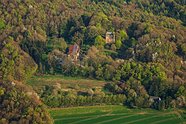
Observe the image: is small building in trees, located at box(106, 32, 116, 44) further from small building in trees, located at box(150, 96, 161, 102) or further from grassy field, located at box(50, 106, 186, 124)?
grassy field, located at box(50, 106, 186, 124)

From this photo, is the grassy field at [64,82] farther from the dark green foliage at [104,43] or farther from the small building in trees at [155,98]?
the small building in trees at [155,98]

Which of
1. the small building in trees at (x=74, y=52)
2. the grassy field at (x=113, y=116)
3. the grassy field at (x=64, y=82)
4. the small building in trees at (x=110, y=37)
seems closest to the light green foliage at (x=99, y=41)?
the small building in trees at (x=110, y=37)

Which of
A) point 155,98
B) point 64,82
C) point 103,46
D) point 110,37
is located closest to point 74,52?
point 103,46

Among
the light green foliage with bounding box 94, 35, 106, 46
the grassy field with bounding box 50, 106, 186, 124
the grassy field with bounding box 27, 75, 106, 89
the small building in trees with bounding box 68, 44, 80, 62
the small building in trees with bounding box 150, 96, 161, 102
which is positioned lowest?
the grassy field with bounding box 50, 106, 186, 124

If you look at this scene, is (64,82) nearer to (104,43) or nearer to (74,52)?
(74,52)

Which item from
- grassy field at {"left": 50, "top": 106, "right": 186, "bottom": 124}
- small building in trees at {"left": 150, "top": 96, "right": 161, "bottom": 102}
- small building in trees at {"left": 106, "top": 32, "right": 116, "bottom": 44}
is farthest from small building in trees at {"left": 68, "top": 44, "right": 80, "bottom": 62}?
small building in trees at {"left": 150, "top": 96, "right": 161, "bottom": 102}

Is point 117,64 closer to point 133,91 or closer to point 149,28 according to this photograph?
point 133,91
